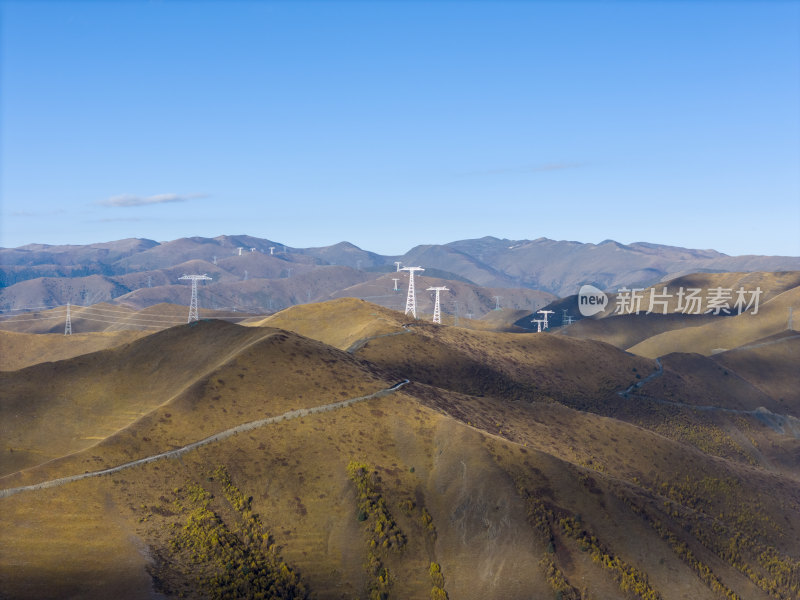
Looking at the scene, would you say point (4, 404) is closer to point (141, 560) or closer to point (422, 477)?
point (141, 560)

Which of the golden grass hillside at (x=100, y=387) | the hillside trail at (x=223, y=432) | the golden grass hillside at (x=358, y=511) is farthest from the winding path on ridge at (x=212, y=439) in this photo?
the golden grass hillside at (x=100, y=387)

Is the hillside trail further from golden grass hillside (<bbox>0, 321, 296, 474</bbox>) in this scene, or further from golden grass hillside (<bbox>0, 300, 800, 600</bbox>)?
golden grass hillside (<bbox>0, 321, 296, 474</bbox>)

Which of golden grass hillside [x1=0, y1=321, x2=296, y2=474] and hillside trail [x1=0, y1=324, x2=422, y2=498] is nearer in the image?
hillside trail [x1=0, y1=324, x2=422, y2=498]

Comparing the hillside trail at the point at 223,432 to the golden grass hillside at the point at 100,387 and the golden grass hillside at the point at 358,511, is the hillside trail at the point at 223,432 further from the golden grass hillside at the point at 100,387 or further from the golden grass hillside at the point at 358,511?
the golden grass hillside at the point at 100,387

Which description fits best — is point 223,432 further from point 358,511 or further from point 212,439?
point 358,511

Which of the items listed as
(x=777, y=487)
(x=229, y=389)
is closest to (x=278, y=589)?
(x=229, y=389)

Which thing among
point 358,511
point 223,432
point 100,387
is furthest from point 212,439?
point 100,387

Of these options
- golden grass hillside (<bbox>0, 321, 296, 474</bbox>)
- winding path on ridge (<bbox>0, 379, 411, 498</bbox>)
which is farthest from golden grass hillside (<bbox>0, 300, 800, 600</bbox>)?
golden grass hillside (<bbox>0, 321, 296, 474</bbox>)

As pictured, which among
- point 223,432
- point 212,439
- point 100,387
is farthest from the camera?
point 100,387
